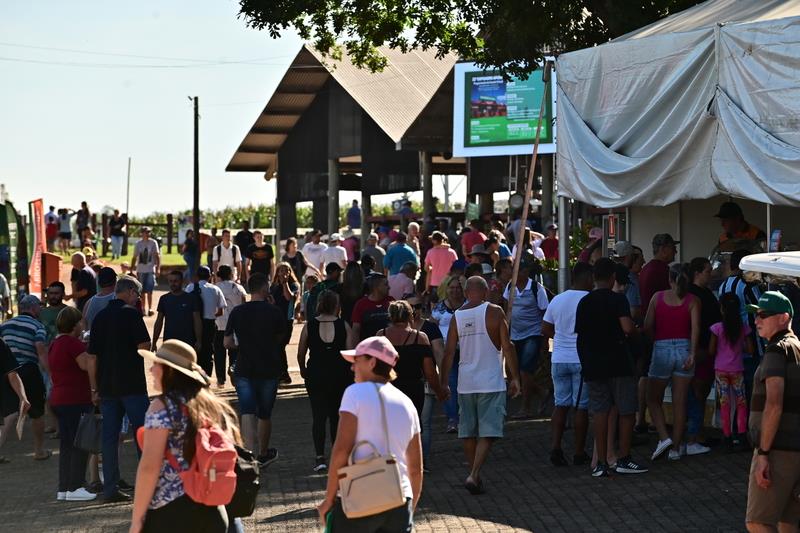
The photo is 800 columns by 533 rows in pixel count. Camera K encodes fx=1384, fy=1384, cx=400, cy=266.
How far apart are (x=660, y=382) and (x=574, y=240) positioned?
28.9 feet

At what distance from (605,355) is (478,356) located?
1.21m

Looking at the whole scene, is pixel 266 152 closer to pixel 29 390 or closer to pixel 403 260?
pixel 403 260

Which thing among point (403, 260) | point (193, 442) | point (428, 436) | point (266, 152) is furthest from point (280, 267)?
point (266, 152)

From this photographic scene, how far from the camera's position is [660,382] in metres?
12.3

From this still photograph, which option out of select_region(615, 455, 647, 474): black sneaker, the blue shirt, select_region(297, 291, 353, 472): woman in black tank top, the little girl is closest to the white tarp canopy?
the little girl

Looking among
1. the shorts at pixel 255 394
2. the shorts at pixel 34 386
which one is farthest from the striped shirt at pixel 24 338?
the shorts at pixel 255 394

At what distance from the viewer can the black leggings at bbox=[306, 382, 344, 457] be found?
11.9 meters

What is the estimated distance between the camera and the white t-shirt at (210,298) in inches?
683

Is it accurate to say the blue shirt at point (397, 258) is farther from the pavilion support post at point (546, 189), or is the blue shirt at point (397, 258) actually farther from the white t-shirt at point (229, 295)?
the pavilion support post at point (546, 189)

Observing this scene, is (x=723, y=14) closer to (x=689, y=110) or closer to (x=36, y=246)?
(x=689, y=110)

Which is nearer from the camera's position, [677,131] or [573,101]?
[677,131]

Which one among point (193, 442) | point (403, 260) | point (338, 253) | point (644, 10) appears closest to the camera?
point (193, 442)

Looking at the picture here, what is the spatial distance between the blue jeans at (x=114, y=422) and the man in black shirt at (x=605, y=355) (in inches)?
143

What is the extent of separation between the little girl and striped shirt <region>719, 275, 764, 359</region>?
3 centimetres
